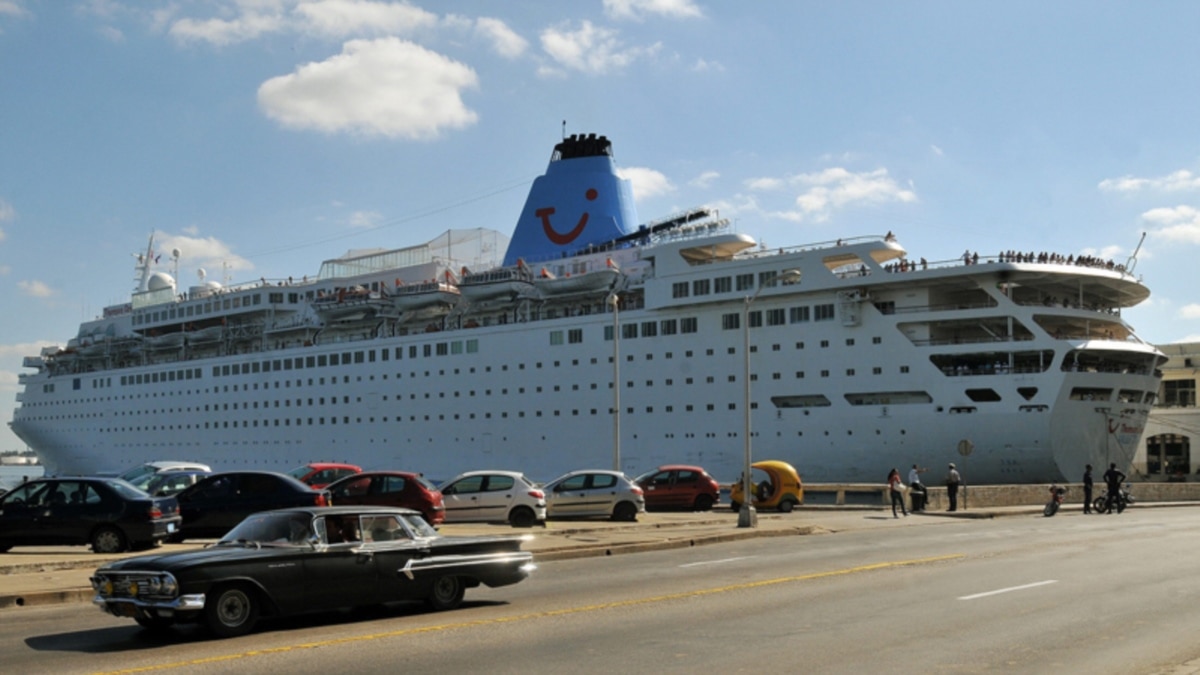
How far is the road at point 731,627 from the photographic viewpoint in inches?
329

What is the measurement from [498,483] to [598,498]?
2.89 metres

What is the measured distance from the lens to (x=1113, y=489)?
107ft

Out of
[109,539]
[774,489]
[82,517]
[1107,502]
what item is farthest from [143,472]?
[1107,502]

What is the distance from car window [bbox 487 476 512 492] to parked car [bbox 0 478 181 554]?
25.6 ft

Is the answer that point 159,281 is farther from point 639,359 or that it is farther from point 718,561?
point 718,561

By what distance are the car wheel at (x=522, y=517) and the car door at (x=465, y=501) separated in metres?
0.83

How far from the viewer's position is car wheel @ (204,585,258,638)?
9445 mm

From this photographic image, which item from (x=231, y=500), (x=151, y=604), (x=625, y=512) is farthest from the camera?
(x=625, y=512)

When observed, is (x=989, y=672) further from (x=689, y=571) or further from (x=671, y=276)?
(x=671, y=276)

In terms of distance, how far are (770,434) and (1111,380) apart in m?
12.4

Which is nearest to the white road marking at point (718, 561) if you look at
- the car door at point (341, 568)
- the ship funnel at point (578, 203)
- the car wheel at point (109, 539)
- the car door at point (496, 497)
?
the car door at point (341, 568)

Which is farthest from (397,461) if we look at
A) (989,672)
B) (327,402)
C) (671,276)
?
(989,672)

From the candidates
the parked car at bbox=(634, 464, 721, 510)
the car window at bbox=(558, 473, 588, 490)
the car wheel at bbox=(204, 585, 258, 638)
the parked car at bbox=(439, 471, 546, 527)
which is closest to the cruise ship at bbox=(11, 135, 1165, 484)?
the parked car at bbox=(634, 464, 721, 510)

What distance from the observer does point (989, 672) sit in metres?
7.93
